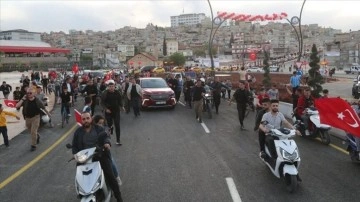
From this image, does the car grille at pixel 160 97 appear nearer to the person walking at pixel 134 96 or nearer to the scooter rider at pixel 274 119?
the person walking at pixel 134 96

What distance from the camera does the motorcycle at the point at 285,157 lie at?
24.1ft

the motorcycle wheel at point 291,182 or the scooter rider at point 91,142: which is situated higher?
the scooter rider at point 91,142

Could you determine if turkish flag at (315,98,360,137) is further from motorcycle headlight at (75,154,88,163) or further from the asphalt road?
motorcycle headlight at (75,154,88,163)

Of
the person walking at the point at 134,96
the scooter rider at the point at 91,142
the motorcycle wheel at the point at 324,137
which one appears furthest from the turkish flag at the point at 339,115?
the person walking at the point at 134,96

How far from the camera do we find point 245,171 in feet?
28.8

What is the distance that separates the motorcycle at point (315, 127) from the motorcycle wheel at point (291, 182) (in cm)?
467

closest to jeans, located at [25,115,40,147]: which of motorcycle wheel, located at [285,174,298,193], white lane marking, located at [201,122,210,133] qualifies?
white lane marking, located at [201,122,210,133]

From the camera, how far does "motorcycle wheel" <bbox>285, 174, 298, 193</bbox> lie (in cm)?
728

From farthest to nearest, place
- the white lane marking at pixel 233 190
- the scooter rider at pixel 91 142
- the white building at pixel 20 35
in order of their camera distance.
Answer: the white building at pixel 20 35
the white lane marking at pixel 233 190
the scooter rider at pixel 91 142

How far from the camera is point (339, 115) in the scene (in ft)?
29.0

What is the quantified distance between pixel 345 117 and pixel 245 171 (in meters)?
2.29

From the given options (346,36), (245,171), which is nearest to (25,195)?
(245,171)

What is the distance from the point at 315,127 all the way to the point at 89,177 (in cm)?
776

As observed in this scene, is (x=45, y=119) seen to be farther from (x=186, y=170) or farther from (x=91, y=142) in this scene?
(x=91, y=142)
